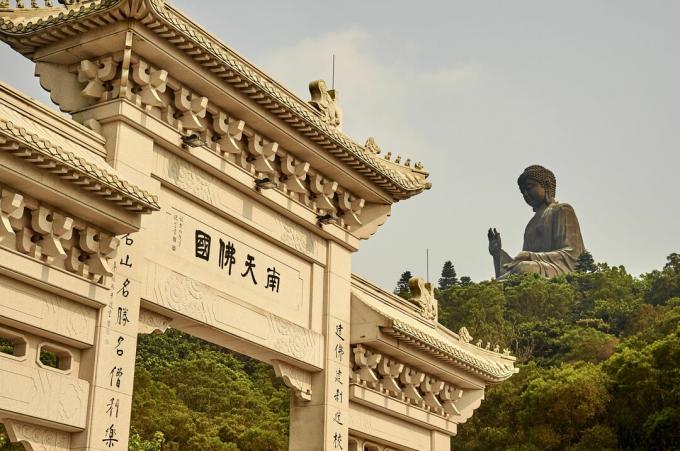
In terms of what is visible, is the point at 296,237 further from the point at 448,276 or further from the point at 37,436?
the point at 448,276

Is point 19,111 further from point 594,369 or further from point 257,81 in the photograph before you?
point 594,369

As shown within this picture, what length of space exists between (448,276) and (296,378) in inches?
2270

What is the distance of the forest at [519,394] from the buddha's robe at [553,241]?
1376 cm

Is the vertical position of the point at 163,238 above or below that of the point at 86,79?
below

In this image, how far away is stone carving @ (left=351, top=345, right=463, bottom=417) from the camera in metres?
13.7

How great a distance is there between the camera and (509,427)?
31531 mm

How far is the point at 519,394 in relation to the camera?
3275 cm

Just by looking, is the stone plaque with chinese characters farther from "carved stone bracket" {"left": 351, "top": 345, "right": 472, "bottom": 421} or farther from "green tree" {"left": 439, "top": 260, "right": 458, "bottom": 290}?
"green tree" {"left": 439, "top": 260, "right": 458, "bottom": 290}

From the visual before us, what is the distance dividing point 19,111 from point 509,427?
24404mm

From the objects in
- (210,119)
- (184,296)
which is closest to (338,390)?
(184,296)

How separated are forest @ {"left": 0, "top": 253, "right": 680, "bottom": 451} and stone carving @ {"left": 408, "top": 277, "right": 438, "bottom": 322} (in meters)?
11.9

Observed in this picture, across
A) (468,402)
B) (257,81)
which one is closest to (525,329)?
(468,402)

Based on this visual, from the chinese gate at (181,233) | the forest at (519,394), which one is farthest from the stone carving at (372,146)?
the forest at (519,394)

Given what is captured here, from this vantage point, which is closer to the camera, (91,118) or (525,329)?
(91,118)
